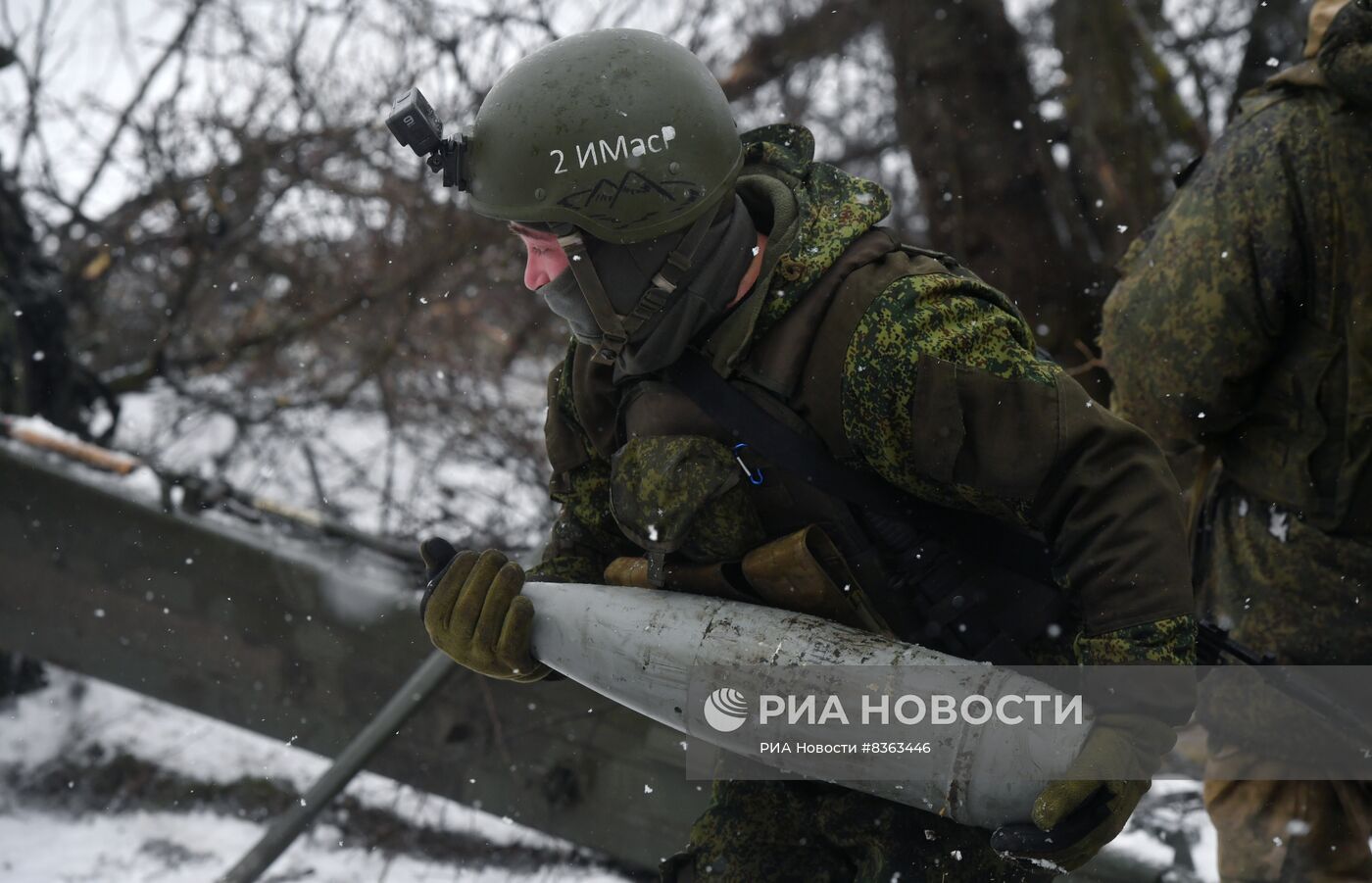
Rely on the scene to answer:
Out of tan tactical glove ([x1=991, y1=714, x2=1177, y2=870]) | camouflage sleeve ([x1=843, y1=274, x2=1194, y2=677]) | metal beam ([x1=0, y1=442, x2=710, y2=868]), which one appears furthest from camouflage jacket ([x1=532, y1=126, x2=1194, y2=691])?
metal beam ([x1=0, y1=442, x2=710, y2=868])

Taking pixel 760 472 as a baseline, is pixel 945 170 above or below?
above

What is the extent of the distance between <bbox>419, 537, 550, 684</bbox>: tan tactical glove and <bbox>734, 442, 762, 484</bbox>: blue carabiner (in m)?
0.49

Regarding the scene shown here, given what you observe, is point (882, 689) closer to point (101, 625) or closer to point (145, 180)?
point (101, 625)

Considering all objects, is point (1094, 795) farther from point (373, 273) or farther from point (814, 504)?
point (373, 273)

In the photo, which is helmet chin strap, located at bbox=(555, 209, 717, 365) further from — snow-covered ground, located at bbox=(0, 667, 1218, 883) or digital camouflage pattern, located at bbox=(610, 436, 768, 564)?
snow-covered ground, located at bbox=(0, 667, 1218, 883)

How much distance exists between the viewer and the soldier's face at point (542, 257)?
224 centimetres

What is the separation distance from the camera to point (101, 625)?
4445 mm

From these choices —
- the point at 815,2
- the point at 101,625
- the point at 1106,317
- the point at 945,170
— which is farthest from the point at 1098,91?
the point at 101,625

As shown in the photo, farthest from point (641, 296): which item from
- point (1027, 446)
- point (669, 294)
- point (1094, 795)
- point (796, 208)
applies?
point (1094, 795)

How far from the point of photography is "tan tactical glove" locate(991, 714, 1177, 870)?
1.74 m

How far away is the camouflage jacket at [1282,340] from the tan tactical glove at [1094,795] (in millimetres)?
1187

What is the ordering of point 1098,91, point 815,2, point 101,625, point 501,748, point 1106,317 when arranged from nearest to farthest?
point 1106,317 → point 501,748 → point 101,625 → point 1098,91 → point 815,2

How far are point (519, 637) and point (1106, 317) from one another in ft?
5.54

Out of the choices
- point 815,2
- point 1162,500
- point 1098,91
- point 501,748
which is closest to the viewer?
point 1162,500
